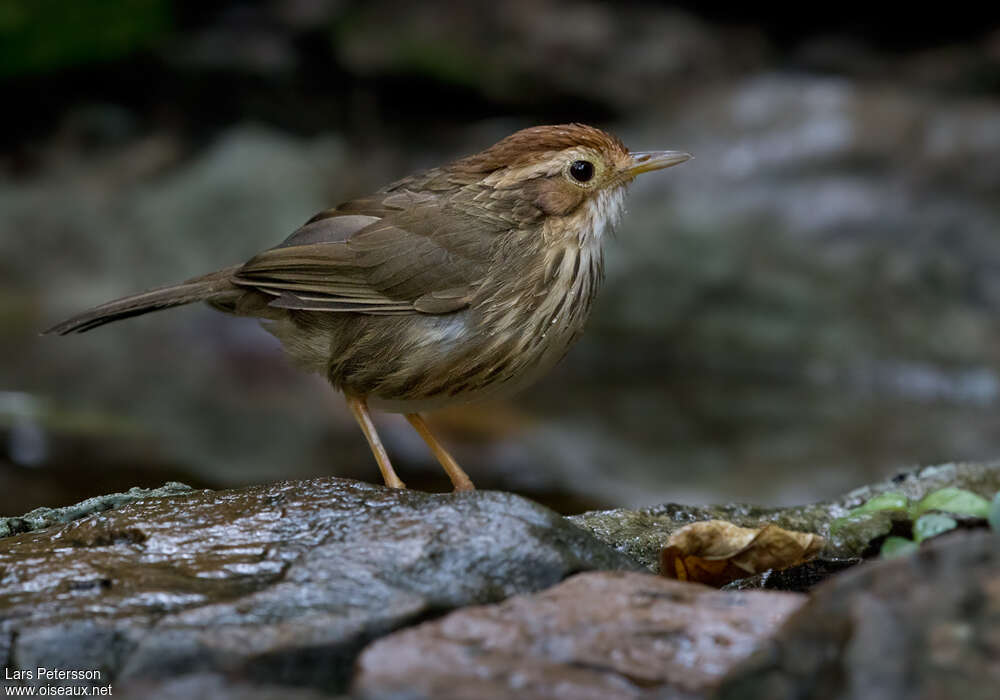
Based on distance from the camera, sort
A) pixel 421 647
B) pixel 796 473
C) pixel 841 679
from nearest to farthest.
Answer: pixel 841 679 → pixel 421 647 → pixel 796 473

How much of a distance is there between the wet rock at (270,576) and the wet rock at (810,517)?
0.81m

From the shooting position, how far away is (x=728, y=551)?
2.89 metres

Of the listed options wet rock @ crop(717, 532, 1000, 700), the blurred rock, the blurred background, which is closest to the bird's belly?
wet rock @ crop(717, 532, 1000, 700)

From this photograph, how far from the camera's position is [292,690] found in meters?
2.06

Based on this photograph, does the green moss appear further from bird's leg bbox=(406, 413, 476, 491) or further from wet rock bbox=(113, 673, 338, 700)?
wet rock bbox=(113, 673, 338, 700)

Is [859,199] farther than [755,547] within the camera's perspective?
Yes

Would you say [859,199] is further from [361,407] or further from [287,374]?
[361,407]

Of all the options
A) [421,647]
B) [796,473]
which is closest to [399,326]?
[421,647]

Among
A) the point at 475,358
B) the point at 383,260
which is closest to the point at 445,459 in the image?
the point at 475,358

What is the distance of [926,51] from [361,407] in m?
7.80

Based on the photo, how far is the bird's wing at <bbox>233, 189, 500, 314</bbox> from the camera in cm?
383

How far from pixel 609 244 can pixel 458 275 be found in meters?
6.08

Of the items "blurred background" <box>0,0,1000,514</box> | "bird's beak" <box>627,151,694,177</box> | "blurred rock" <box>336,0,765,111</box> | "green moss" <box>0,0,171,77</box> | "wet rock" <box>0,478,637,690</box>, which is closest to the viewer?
"wet rock" <box>0,478,637,690</box>

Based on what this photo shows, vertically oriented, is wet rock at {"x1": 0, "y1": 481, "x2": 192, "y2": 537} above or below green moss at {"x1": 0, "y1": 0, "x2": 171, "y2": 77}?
below
